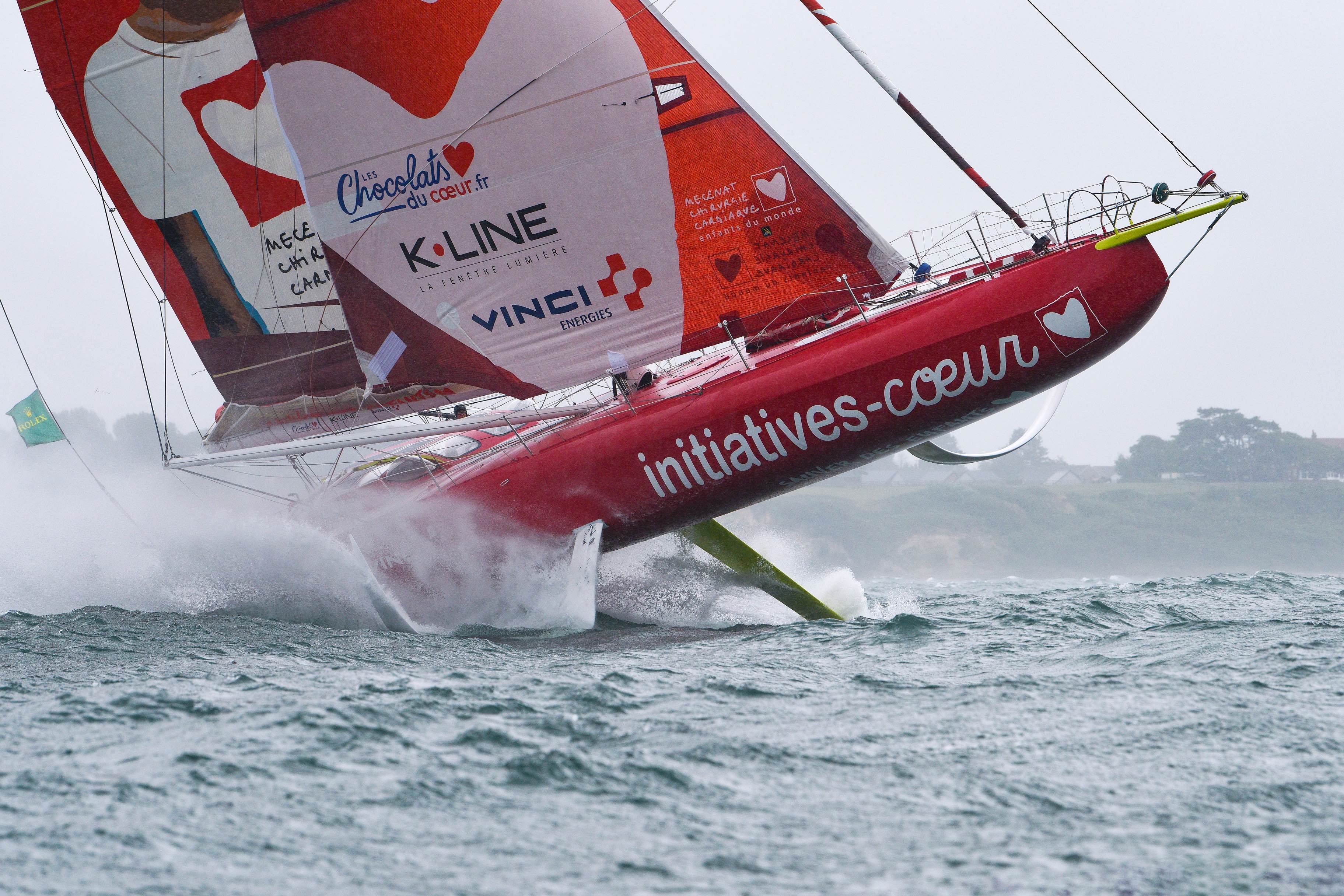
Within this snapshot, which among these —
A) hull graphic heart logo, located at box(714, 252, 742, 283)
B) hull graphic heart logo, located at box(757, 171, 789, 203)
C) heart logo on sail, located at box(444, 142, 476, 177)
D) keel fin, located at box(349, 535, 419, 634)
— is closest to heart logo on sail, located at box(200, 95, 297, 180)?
heart logo on sail, located at box(444, 142, 476, 177)

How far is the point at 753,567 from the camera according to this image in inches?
276

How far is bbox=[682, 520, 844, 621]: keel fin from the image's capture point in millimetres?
6875

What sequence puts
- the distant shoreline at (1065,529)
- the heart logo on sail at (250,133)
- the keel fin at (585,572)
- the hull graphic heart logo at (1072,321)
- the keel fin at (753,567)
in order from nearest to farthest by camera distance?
Answer: the hull graphic heart logo at (1072,321)
the keel fin at (585,572)
the keel fin at (753,567)
the heart logo on sail at (250,133)
the distant shoreline at (1065,529)

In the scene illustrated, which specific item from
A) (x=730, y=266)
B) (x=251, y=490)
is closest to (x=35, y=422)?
(x=251, y=490)

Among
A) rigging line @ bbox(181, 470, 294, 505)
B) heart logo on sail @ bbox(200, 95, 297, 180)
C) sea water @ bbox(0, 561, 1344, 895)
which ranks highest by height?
heart logo on sail @ bbox(200, 95, 297, 180)

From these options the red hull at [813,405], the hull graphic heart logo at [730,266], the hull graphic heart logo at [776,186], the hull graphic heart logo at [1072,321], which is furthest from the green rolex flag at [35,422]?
the hull graphic heart logo at [1072,321]

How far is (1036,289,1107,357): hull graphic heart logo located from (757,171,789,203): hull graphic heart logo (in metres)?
1.41

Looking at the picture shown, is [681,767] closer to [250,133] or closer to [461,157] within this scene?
Result: [461,157]

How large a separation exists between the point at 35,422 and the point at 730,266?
5.85 meters

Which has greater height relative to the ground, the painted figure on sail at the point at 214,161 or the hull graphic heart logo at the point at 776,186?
the painted figure on sail at the point at 214,161

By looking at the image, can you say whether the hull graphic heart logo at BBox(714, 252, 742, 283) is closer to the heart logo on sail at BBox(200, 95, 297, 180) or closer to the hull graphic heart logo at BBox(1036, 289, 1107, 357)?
the hull graphic heart logo at BBox(1036, 289, 1107, 357)

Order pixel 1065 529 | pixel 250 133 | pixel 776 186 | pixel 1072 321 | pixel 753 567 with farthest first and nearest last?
1. pixel 1065 529
2. pixel 250 133
3. pixel 753 567
4. pixel 776 186
5. pixel 1072 321

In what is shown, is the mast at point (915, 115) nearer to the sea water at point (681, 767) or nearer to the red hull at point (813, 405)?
the red hull at point (813, 405)

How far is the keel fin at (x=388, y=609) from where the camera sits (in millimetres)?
5836
